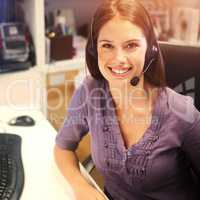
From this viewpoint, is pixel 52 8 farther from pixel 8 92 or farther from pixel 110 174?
pixel 110 174

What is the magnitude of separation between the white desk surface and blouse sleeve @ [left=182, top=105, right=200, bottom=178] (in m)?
0.34

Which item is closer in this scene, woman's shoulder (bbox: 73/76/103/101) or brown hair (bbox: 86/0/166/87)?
brown hair (bbox: 86/0/166/87)

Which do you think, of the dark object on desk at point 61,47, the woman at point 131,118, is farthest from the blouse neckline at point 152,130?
the dark object on desk at point 61,47

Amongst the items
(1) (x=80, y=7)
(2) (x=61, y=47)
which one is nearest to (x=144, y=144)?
(2) (x=61, y=47)

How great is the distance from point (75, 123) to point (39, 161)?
0.18 m

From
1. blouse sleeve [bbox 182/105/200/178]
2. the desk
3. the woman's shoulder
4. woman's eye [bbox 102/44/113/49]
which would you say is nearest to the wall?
the desk

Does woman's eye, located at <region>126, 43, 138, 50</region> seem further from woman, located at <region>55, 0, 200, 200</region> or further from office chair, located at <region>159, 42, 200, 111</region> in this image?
office chair, located at <region>159, 42, 200, 111</region>

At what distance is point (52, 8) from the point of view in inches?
63.3

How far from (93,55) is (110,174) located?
0.34 metres

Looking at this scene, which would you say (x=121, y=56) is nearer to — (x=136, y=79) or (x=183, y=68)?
(x=136, y=79)

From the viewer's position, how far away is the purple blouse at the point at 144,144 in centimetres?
92

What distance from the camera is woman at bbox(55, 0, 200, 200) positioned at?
85 cm

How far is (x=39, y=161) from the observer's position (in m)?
1.12

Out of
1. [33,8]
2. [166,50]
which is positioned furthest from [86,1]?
[166,50]
